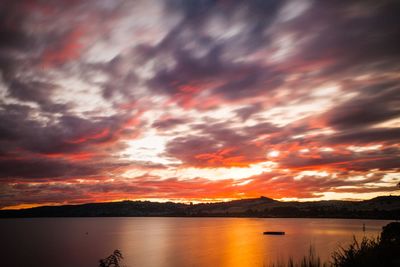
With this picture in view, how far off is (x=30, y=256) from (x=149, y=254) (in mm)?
36419

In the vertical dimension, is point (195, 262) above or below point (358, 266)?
below

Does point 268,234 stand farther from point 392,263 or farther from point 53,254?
point 392,263

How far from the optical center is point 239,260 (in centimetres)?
9438

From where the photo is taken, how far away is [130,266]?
82125 mm

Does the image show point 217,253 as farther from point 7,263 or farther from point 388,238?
point 388,238

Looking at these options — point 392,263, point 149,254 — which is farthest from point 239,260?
point 392,263

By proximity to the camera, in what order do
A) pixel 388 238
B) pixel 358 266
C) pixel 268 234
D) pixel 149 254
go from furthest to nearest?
pixel 268 234
pixel 149 254
pixel 388 238
pixel 358 266

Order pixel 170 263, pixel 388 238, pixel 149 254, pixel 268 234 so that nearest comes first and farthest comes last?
pixel 388 238, pixel 170 263, pixel 149 254, pixel 268 234

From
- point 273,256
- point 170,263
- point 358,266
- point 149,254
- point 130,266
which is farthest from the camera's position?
point 149,254

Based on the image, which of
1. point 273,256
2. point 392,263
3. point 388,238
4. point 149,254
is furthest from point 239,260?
point 392,263

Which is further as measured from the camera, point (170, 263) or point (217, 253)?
point (217, 253)

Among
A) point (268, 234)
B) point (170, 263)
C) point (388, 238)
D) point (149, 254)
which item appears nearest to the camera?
point (388, 238)

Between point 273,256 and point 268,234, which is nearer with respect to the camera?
point 273,256

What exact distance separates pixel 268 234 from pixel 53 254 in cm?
13131
